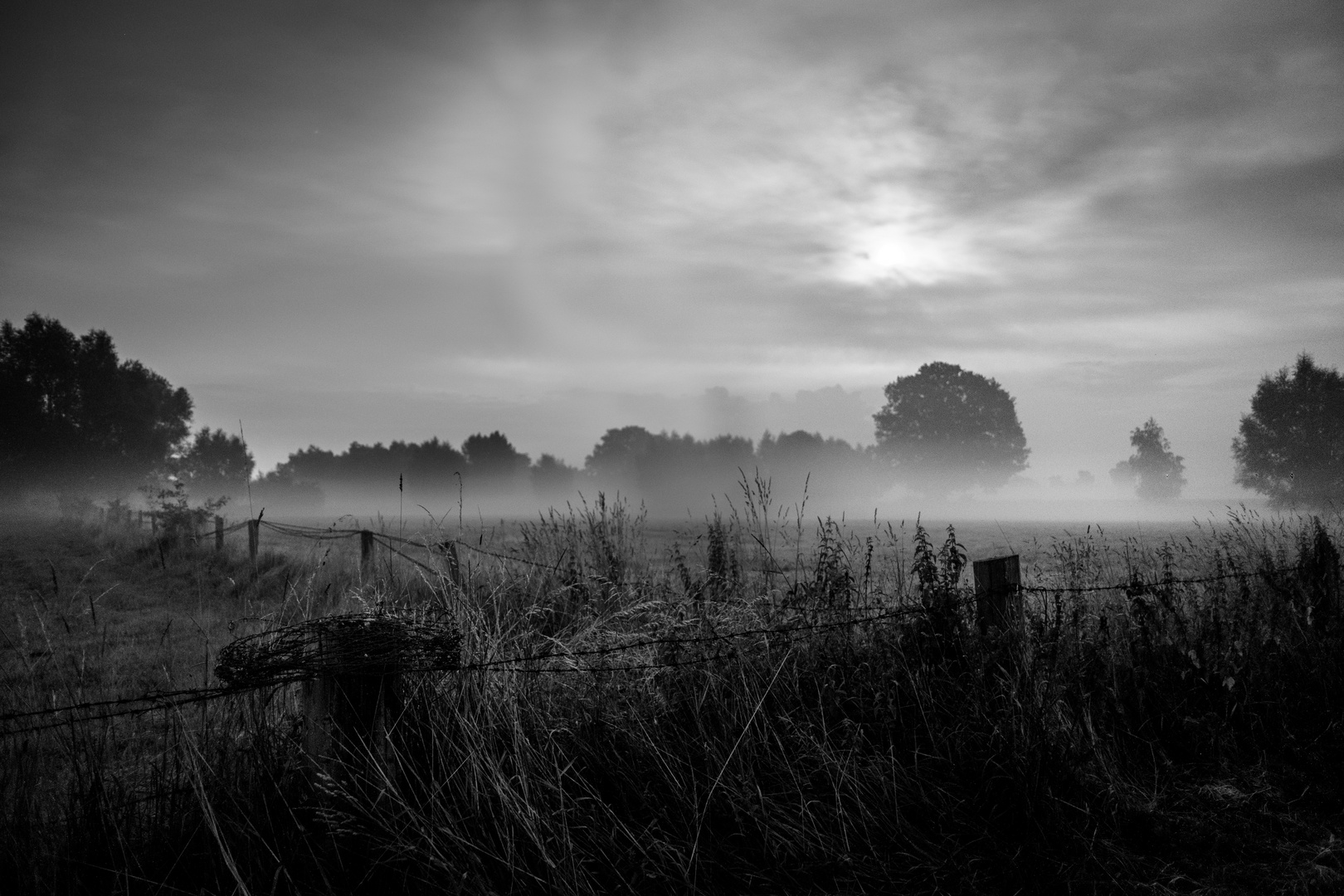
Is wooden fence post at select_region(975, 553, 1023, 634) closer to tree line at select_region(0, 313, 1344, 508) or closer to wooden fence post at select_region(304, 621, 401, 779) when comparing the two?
wooden fence post at select_region(304, 621, 401, 779)

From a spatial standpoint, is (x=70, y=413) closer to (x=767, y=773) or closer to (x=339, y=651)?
(x=339, y=651)

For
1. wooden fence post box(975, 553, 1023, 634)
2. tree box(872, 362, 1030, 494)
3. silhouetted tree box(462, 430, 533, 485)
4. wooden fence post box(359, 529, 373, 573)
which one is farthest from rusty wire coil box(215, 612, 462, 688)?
silhouetted tree box(462, 430, 533, 485)

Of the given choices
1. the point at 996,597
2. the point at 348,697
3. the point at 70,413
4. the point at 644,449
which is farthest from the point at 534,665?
the point at 644,449

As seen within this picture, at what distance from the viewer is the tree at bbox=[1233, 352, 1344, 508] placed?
121ft

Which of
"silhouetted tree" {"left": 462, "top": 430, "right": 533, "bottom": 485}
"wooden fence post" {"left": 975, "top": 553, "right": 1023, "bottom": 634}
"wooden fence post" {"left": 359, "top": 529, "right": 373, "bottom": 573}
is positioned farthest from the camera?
"silhouetted tree" {"left": 462, "top": 430, "right": 533, "bottom": 485}

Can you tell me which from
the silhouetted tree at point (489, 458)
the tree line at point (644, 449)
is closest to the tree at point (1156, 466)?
the tree line at point (644, 449)

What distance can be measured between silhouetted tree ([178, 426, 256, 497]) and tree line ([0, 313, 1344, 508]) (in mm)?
140

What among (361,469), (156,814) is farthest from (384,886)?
(361,469)

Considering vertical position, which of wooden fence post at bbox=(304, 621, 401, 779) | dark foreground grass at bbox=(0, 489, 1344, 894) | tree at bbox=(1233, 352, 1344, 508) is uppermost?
tree at bbox=(1233, 352, 1344, 508)

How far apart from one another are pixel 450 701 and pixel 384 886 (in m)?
0.81

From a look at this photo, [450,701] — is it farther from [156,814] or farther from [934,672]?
[934,672]

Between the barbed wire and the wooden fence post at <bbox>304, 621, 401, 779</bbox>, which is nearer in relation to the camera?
the barbed wire

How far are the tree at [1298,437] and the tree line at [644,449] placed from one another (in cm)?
6

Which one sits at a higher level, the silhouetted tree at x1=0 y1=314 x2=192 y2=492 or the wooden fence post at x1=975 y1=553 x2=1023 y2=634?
the silhouetted tree at x1=0 y1=314 x2=192 y2=492
